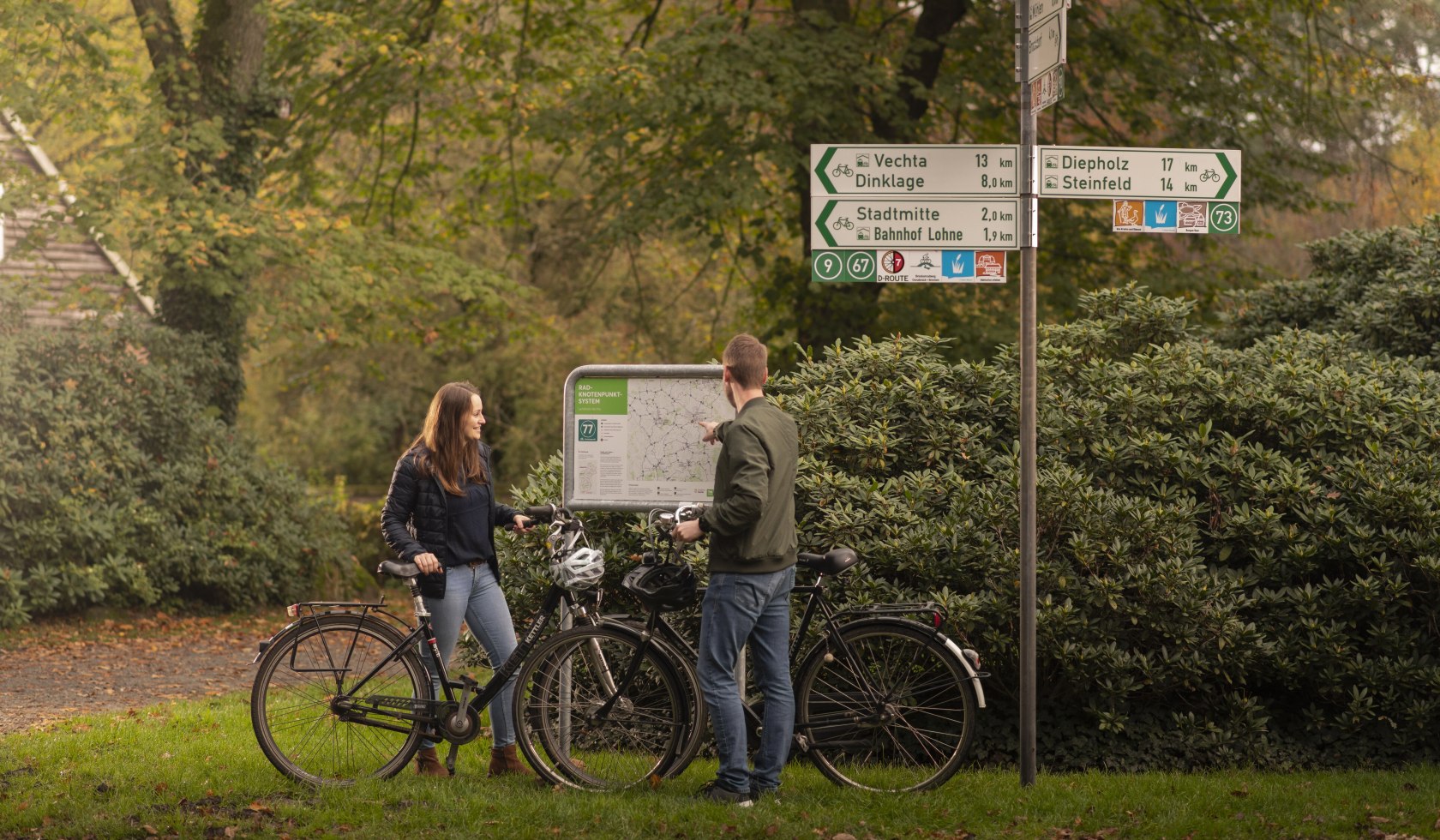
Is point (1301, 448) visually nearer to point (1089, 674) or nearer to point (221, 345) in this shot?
point (1089, 674)

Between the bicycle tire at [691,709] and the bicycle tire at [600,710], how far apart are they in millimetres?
20

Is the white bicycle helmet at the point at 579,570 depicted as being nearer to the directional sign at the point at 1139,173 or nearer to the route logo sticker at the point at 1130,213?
the directional sign at the point at 1139,173

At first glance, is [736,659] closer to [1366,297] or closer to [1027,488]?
[1027,488]

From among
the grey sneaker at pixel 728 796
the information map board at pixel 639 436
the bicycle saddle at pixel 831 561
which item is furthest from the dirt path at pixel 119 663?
the bicycle saddle at pixel 831 561

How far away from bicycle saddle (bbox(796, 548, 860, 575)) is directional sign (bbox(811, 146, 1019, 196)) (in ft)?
5.13

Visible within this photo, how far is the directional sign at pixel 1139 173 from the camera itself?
613 centimetres

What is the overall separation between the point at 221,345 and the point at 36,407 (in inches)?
106

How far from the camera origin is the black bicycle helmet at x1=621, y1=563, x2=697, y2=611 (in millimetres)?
5820

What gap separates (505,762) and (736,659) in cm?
126

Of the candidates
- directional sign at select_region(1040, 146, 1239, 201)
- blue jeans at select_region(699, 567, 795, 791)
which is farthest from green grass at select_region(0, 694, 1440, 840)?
directional sign at select_region(1040, 146, 1239, 201)

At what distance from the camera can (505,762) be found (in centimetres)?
621

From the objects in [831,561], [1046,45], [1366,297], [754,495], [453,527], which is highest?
[1046,45]

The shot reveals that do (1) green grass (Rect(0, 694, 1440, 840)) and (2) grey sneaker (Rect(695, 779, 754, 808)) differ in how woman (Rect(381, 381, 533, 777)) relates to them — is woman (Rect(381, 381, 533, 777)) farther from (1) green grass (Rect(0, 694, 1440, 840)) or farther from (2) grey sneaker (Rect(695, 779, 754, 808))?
(2) grey sneaker (Rect(695, 779, 754, 808))

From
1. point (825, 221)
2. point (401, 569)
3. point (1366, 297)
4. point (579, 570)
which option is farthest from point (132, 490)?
point (1366, 297)
